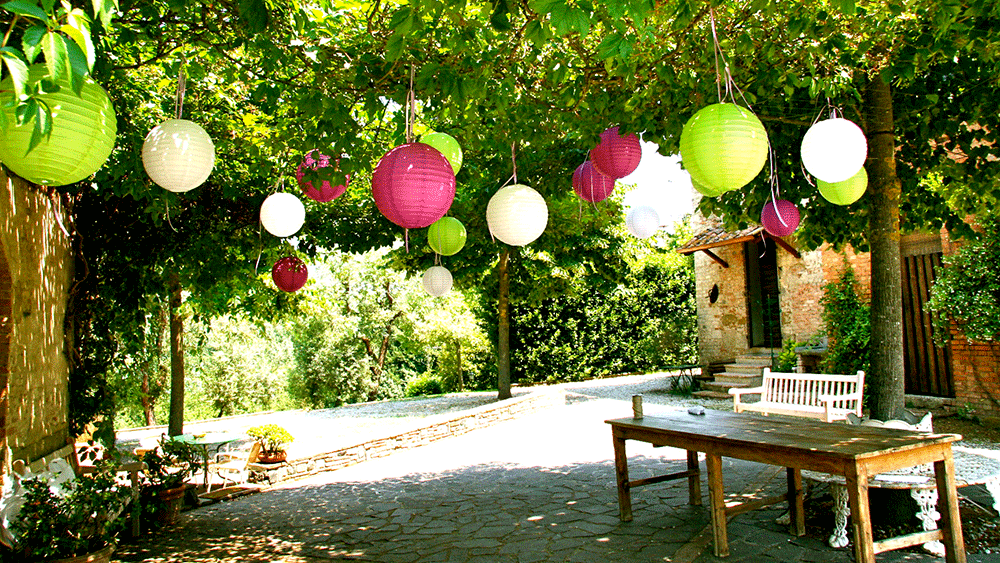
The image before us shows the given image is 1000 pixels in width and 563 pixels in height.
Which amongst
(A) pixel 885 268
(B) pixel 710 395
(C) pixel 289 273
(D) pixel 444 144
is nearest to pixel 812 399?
(A) pixel 885 268

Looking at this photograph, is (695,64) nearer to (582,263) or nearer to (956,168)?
(956,168)

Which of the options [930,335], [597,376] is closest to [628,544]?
[930,335]

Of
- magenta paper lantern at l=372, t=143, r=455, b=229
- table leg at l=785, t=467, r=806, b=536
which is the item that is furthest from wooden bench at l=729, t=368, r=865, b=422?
magenta paper lantern at l=372, t=143, r=455, b=229

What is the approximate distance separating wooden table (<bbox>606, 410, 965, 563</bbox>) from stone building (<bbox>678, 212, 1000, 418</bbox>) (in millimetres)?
4784

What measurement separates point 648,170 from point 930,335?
16.7 feet

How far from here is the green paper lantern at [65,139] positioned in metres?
1.79

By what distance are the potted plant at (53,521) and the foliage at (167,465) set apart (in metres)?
1.29

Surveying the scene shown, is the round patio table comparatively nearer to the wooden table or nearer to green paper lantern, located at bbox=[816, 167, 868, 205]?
the wooden table

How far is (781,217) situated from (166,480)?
587 cm

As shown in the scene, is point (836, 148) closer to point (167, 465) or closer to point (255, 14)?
point (255, 14)

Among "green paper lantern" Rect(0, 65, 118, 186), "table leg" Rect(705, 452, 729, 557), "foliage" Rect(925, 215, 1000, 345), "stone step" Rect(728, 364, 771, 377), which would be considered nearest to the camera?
"green paper lantern" Rect(0, 65, 118, 186)

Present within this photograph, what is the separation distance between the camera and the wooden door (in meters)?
8.09

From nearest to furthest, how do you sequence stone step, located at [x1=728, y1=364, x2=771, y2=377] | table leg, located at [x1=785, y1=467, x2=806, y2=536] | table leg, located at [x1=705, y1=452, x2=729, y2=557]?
table leg, located at [x1=705, y1=452, x2=729, y2=557], table leg, located at [x1=785, y1=467, x2=806, y2=536], stone step, located at [x1=728, y1=364, x2=771, y2=377]

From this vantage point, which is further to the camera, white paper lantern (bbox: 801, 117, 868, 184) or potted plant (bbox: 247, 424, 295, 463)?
potted plant (bbox: 247, 424, 295, 463)
